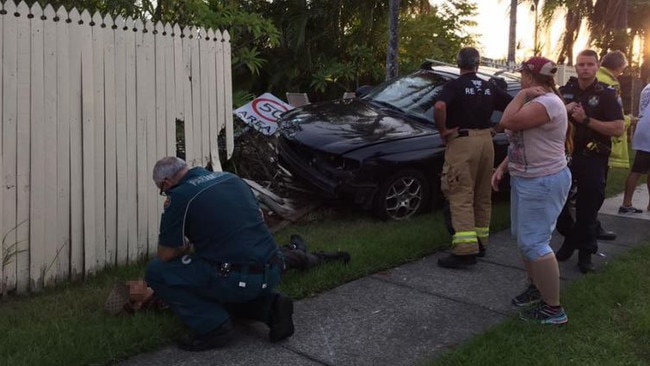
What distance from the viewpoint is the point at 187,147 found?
5.27m

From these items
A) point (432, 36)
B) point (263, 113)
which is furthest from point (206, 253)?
point (432, 36)

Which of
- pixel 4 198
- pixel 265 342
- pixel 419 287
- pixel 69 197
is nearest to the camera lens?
pixel 265 342

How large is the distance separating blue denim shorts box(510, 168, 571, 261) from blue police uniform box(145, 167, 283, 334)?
5.44 feet

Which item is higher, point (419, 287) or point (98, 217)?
point (98, 217)

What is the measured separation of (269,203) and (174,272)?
290 cm

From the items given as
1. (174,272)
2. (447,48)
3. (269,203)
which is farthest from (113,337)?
(447,48)

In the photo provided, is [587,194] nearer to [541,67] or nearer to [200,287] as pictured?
[541,67]

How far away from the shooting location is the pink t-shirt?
12.7ft

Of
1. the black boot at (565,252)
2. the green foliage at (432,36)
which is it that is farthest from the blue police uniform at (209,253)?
the green foliage at (432,36)

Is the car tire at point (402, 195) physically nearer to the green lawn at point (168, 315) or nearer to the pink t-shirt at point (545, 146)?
the green lawn at point (168, 315)

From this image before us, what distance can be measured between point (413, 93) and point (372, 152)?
1677 mm

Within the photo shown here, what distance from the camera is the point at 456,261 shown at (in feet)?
17.1

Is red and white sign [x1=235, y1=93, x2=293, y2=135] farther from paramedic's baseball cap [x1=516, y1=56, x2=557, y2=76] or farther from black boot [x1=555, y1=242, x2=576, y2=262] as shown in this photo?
paramedic's baseball cap [x1=516, y1=56, x2=557, y2=76]

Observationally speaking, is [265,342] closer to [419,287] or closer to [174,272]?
[174,272]
